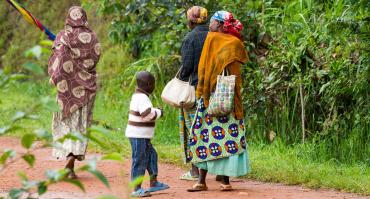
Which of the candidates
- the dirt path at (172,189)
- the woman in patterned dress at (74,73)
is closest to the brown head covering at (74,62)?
the woman in patterned dress at (74,73)

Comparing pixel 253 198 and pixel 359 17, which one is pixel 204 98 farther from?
pixel 359 17

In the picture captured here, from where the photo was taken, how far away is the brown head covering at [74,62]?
28.4ft

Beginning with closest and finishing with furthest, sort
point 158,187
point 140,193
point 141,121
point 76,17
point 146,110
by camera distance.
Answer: point 146,110 → point 141,121 → point 140,193 → point 158,187 → point 76,17

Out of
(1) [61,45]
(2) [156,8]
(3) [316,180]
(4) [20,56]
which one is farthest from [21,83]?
(3) [316,180]

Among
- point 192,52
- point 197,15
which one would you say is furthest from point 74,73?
point 197,15

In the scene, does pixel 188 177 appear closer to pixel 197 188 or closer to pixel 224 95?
pixel 197 188

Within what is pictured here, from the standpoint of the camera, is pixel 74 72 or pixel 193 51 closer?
pixel 193 51

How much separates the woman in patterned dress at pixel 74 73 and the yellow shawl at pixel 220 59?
1.36m

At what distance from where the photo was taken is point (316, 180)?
8.38 metres

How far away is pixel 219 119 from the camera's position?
8.01m

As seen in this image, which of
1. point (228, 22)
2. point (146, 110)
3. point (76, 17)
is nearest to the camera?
point (146, 110)

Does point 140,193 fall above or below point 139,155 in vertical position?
below

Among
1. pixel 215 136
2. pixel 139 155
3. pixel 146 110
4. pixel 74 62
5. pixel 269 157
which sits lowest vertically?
pixel 269 157

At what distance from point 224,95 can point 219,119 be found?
0.30 metres
